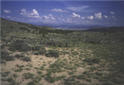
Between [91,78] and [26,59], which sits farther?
[26,59]

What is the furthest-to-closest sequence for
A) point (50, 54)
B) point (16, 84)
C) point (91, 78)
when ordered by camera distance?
point (50, 54), point (91, 78), point (16, 84)

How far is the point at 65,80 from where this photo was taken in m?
5.17

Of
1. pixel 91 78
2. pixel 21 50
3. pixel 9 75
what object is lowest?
pixel 91 78

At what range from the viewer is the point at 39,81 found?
496 cm

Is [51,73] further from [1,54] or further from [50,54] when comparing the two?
[1,54]

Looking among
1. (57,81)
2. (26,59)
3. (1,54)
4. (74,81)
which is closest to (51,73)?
(57,81)

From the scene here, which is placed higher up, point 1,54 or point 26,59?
point 1,54

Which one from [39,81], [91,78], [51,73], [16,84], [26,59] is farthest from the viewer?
[26,59]

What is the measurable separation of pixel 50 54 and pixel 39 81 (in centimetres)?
505

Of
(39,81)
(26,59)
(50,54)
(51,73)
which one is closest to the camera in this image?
(39,81)

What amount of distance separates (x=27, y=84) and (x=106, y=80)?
4.44 metres

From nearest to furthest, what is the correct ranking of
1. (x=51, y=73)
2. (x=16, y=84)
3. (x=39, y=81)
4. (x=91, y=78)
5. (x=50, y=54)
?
(x=16, y=84)
(x=39, y=81)
(x=91, y=78)
(x=51, y=73)
(x=50, y=54)

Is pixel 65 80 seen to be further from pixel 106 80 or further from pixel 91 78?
pixel 106 80

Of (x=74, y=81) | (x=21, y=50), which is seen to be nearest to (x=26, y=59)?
(x=21, y=50)
